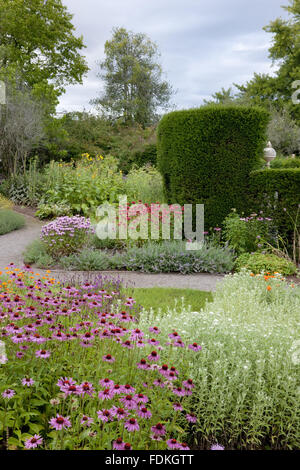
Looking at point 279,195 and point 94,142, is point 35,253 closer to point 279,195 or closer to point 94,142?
point 279,195

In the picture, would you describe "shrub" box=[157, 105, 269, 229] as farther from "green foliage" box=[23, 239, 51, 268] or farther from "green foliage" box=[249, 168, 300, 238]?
"green foliage" box=[23, 239, 51, 268]

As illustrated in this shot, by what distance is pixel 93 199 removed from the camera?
1123 centimetres

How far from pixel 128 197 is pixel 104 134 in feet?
29.6

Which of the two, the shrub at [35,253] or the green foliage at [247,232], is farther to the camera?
the green foliage at [247,232]

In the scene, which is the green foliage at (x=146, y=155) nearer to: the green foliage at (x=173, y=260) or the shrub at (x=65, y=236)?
the shrub at (x=65, y=236)

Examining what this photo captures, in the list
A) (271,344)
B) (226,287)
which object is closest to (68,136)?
(226,287)

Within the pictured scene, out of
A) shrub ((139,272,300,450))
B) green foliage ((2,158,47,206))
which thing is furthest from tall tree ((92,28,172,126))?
shrub ((139,272,300,450))

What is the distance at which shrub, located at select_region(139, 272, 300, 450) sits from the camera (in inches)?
94.6

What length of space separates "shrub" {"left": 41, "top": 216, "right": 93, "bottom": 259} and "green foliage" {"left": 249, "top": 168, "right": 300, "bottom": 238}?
3403 millimetres

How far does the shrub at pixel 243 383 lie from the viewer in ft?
7.88

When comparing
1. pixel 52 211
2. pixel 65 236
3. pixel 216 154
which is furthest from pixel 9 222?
pixel 216 154

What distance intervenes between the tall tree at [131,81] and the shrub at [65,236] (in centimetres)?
1830

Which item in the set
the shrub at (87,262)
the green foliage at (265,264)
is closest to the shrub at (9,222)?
the shrub at (87,262)
